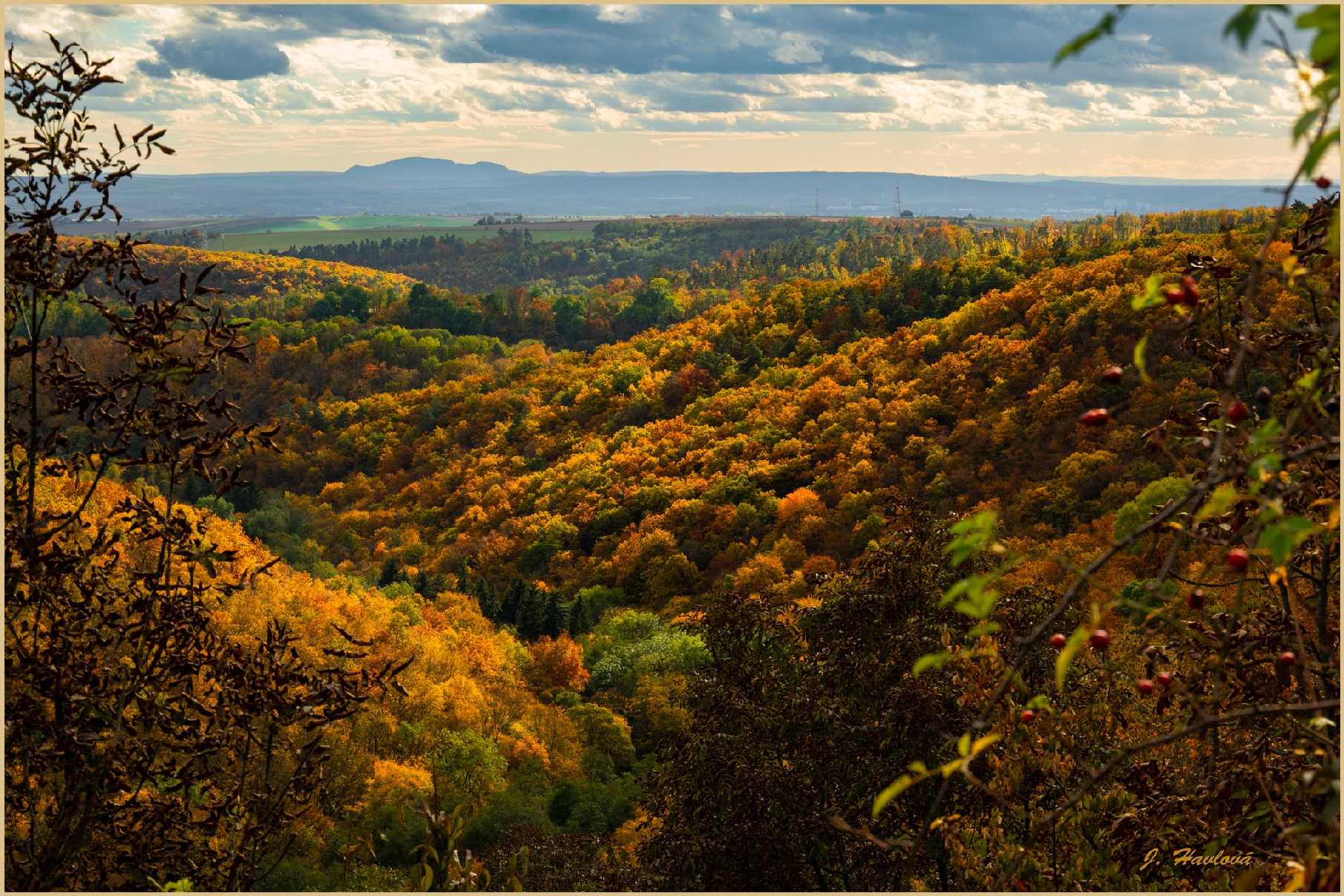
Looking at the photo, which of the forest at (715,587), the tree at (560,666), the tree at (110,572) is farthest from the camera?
the tree at (560,666)

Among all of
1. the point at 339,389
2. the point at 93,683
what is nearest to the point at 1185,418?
the point at 93,683

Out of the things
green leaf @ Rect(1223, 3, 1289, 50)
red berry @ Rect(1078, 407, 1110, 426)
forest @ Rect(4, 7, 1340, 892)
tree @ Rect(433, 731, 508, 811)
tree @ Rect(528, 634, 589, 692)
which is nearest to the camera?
green leaf @ Rect(1223, 3, 1289, 50)

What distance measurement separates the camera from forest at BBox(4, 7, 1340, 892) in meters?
4.20

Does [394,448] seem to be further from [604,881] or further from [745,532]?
[604,881]

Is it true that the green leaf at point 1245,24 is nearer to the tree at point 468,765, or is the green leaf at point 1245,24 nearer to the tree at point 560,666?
the tree at point 468,765

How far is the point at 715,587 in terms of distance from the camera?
42375 millimetres

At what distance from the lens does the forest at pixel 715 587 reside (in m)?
4.20

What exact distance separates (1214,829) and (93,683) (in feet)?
16.4

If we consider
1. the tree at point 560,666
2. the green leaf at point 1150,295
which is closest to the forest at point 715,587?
the green leaf at point 1150,295

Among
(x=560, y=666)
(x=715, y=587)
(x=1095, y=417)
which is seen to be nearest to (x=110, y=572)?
(x=1095, y=417)
